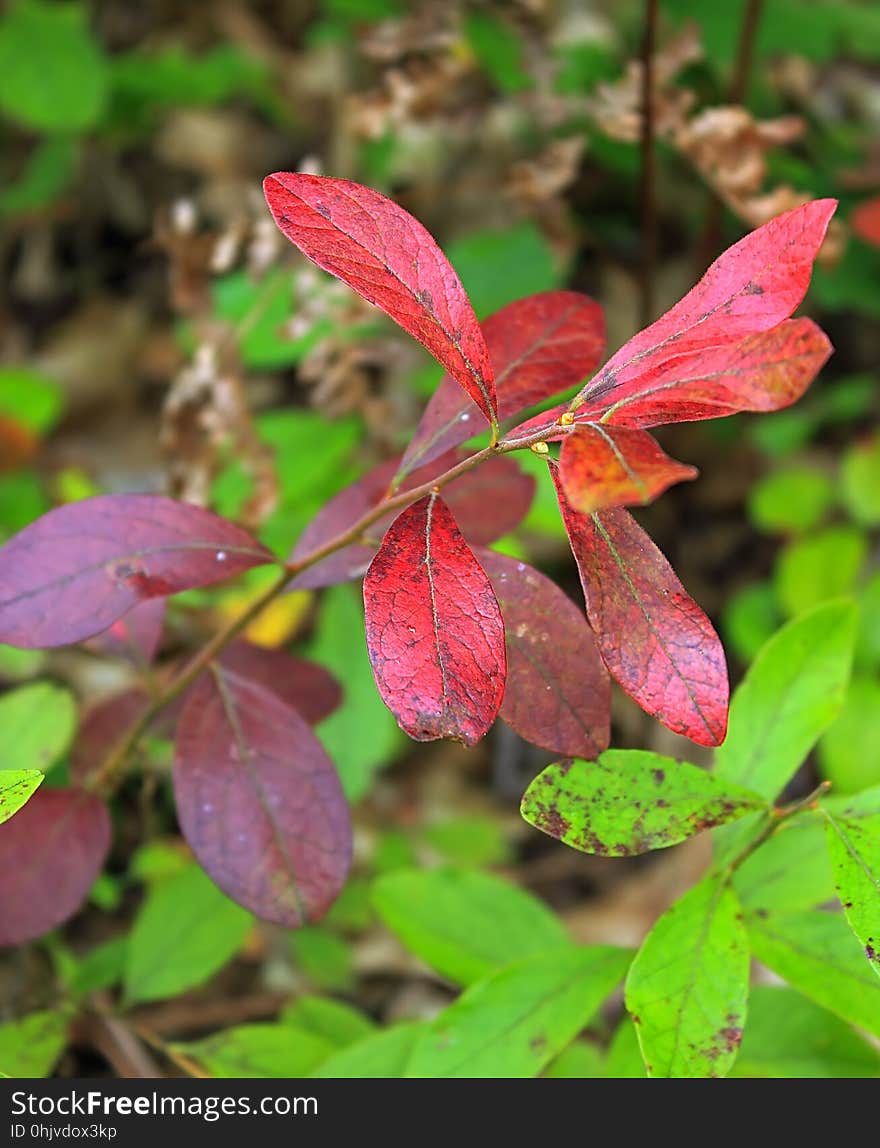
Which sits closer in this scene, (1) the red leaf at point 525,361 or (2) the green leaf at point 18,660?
(1) the red leaf at point 525,361

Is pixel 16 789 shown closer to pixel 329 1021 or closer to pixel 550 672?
pixel 550 672

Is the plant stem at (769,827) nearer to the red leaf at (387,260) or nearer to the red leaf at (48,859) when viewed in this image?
the red leaf at (387,260)

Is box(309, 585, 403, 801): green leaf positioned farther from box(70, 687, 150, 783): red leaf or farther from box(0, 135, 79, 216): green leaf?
box(0, 135, 79, 216): green leaf

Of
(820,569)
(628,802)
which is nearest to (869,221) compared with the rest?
(820,569)

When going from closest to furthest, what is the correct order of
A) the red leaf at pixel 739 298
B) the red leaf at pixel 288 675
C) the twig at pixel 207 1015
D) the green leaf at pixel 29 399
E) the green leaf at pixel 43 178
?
the red leaf at pixel 739 298 < the red leaf at pixel 288 675 < the twig at pixel 207 1015 < the green leaf at pixel 29 399 < the green leaf at pixel 43 178


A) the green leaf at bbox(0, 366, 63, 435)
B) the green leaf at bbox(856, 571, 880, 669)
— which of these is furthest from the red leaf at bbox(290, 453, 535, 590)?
the green leaf at bbox(0, 366, 63, 435)

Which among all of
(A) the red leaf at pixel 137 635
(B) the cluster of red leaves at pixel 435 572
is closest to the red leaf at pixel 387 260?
(B) the cluster of red leaves at pixel 435 572
